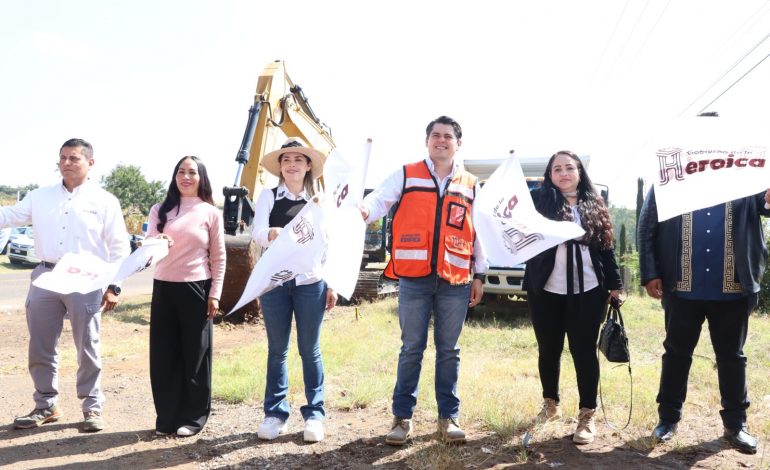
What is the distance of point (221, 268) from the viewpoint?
4285mm

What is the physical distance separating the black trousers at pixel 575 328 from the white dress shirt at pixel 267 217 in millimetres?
1525

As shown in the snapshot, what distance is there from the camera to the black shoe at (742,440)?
3807mm

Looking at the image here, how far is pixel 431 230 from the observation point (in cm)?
379

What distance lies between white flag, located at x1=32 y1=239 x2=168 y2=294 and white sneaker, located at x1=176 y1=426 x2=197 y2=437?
1.13 m

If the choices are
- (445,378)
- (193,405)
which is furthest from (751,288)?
(193,405)

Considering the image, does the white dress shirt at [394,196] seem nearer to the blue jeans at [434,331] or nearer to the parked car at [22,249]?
the blue jeans at [434,331]

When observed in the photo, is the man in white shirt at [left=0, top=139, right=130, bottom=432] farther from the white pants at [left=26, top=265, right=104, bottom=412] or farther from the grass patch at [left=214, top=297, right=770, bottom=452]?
the grass patch at [left=214, top=297, right=770, bottom=452]

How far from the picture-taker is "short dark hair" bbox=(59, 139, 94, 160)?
4.25m

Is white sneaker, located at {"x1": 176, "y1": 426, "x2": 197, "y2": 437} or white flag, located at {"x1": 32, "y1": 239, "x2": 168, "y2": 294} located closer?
white flag, located at {"x1": 32, "y1": 239, "x2": 168, "y2": 294}

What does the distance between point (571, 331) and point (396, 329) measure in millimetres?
5311

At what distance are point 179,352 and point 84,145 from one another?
5.48 ft

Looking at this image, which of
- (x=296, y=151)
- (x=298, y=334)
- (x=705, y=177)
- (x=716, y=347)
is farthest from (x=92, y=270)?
(x=716, y=347)

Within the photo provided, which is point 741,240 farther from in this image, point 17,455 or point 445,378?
point 17,455

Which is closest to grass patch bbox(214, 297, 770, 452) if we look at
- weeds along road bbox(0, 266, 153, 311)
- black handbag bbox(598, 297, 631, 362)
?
black handbag bbox(598, 297, 631, 362)
